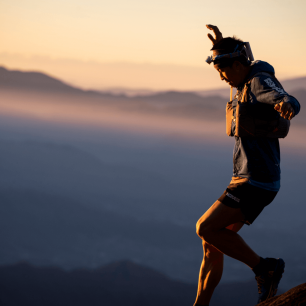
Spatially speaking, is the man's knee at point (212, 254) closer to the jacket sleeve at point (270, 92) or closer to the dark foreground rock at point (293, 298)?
the dark foreground rock at point (293, 298)

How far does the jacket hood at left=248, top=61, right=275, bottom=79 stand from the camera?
377cm

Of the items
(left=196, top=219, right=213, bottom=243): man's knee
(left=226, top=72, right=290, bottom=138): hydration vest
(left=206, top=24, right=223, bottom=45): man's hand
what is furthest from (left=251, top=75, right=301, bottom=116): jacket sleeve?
(left=196, top=219, right=213, bottom=243): man's knee

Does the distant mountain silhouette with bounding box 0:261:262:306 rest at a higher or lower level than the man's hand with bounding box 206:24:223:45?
lower

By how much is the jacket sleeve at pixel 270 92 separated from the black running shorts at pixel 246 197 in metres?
0.95

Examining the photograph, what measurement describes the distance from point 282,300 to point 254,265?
1.50 feet

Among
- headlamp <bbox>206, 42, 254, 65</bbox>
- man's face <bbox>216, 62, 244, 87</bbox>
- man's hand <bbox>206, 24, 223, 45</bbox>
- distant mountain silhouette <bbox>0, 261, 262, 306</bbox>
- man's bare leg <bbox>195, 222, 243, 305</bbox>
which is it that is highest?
man's hand <bbox>206, 24, 223, 45</bbox>

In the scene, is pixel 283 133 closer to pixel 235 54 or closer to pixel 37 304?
pixel 235 54

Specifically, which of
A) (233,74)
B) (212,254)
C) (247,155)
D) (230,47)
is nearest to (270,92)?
(233,74)

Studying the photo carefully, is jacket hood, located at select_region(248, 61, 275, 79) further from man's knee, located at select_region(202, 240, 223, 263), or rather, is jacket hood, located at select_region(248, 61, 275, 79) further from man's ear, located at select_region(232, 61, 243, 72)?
man's knee, located at select_region(202, 240, 223, 263)

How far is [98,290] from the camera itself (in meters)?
188

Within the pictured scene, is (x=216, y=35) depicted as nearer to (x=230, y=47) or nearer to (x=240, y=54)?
(x=230, y=47)

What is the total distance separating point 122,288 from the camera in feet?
597

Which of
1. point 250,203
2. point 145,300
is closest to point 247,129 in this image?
point 250,203

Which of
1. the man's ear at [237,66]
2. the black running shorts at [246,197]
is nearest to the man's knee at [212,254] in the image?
the black running shorts at [246,197]
